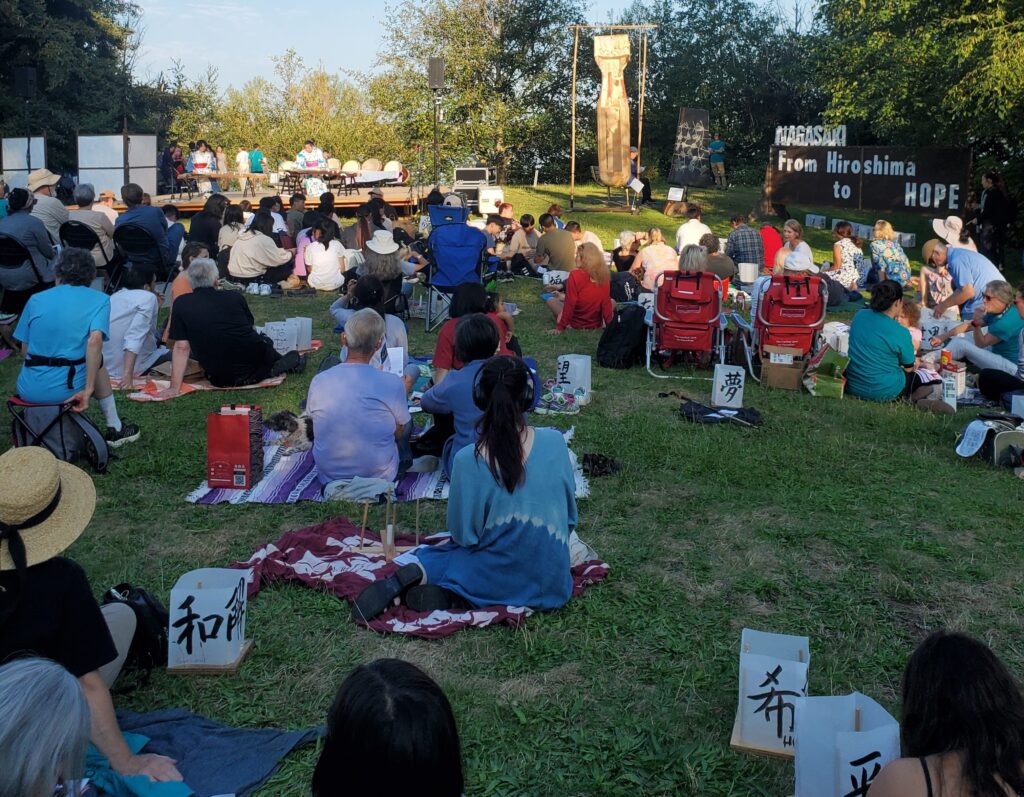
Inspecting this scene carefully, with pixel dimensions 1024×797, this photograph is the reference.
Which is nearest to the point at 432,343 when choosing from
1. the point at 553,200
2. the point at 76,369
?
the point at 76,369

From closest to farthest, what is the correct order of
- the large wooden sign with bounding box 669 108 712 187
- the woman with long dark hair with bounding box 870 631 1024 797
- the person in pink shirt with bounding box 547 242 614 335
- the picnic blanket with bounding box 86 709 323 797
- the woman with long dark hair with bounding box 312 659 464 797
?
the woman with long dark hair with bounding box 312 659 464 797
the woman with long dark hair with bounding box 870 631 1024 797
the picnic blanket with bounding box 86 709 323 797
the person in pink shirt with bounding box 547 242 614 335
the large wooden sign with bounding box 669 108 712 187

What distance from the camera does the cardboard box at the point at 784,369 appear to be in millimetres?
8266

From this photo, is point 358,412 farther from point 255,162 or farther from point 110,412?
point 255,162

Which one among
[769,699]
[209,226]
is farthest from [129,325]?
[769,699]

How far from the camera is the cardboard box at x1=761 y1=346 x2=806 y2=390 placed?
8266 millimetres

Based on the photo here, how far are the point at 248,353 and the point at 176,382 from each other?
24.1 inches

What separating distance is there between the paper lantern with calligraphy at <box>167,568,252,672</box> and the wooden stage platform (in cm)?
1707

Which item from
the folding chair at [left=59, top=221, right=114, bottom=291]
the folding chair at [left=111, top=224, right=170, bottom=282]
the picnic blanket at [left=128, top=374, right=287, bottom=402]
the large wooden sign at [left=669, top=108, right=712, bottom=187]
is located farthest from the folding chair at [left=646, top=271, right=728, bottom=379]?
the large wooden sign at [left=669, top=108, right=712, bottom=187]

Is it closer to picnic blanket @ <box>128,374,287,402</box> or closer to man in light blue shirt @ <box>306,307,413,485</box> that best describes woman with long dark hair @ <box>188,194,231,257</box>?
picnic blanket @ <box>128,374,287,402</box>

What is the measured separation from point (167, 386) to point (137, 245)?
3.52 metres

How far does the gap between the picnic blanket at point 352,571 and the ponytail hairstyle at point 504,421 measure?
1.97ft

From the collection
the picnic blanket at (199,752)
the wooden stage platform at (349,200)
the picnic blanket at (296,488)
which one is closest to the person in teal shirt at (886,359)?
the picnic blanket at (296,488)

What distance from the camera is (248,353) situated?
8.05m

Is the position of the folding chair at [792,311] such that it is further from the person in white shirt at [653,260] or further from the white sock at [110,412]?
the white sock at [110,412]
